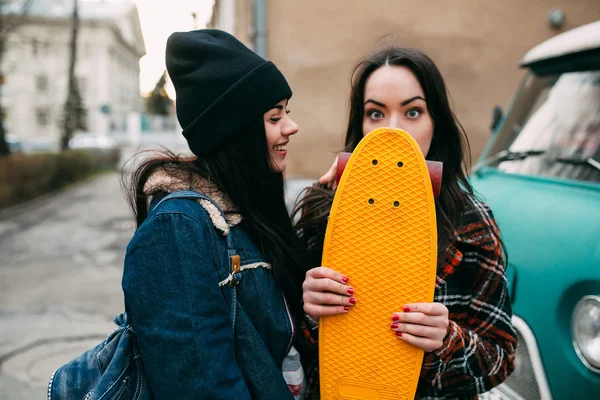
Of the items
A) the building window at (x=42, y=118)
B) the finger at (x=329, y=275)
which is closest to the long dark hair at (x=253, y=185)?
the finger at (x=329, y=275)

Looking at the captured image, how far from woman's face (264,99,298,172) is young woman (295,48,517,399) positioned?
0.29 m

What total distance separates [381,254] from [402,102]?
0.50 meters

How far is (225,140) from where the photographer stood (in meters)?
1.25

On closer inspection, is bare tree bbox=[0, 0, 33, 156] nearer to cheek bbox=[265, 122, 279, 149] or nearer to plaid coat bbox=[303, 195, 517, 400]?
cheek bbox=[265, 122, 279, 149]

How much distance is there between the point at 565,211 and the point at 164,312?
161 cm

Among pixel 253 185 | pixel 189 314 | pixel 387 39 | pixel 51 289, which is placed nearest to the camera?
pixel 189 314

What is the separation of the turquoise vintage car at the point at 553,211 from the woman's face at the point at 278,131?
1102mm

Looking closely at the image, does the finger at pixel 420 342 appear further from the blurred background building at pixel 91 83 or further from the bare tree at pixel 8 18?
the blurred background building at pixel 91 83

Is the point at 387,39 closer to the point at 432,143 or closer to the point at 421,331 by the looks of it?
the point at 432,143

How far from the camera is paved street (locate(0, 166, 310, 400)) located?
3816 millimetres

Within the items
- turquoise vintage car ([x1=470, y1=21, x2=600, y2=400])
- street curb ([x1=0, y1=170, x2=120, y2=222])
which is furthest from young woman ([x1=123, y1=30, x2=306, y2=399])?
street curb ([x1=0, y1=170, x2=120, y2=222])

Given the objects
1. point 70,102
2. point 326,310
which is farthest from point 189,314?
point 70,102

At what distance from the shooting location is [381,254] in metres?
1.18

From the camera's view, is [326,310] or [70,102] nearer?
[326,310]
